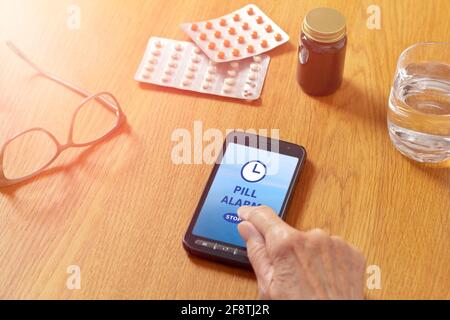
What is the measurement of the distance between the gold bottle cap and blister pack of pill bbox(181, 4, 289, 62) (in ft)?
0.45

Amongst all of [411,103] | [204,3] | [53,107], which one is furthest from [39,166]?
[411,103]

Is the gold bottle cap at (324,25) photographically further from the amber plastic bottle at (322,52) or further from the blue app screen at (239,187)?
the blue app screen at (239,187)

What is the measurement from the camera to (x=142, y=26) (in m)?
1.03

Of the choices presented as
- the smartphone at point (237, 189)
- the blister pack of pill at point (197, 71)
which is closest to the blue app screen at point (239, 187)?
the smartphone at point (237, 189)

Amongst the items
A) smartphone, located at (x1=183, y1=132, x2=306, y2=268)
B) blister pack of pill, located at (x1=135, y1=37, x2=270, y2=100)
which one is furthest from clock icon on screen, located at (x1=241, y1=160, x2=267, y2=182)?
blister pack of pill, located at (x1=135, y1=37, x2=270, y2=100)

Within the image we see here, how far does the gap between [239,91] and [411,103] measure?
0.80 feet

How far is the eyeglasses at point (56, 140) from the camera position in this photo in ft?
2.89

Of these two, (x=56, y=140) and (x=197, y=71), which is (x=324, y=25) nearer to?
(x=197, y=71)

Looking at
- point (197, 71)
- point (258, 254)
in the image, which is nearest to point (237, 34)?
point (197, 71)

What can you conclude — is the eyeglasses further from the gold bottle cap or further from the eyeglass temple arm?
the gold bottle cap

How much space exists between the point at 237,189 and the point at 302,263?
0.15 metres

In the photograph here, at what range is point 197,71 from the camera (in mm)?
968

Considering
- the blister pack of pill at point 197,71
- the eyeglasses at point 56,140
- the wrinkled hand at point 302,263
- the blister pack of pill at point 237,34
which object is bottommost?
the wrinkled hand at point 302,263

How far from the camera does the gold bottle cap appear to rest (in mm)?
847
